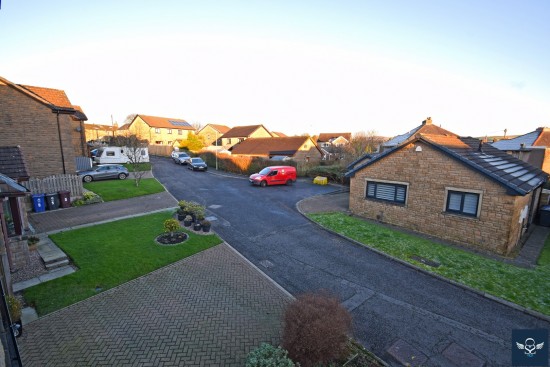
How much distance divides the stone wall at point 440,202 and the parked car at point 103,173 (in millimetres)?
23088

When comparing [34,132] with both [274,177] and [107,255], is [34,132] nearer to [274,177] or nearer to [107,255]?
[107,255]

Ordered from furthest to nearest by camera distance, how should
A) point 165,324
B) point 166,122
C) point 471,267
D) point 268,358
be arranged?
point 166,122, point 471,267, point 165,324, point 268,358

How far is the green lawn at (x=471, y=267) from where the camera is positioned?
818 centimetres

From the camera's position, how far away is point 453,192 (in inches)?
492

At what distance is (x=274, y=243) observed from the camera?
12023 millimetres

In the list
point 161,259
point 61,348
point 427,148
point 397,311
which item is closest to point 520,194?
point 427,148

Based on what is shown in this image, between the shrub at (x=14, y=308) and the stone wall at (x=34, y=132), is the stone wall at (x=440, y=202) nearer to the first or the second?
the shrub at (x=14, y=308)

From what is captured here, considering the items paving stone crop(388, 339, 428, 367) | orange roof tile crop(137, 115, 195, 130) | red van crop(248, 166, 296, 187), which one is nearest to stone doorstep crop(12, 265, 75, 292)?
paving stone crop(388, 339, 428, 367)

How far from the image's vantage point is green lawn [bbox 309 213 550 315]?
818 cm

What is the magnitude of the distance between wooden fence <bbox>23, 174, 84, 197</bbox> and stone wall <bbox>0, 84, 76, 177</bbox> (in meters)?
1.30

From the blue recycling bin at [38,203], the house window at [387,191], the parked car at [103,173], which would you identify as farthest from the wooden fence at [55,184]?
the house window at [387,191]

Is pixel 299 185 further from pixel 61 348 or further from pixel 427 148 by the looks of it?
pixel 61 348

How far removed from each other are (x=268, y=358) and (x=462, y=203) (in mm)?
11838

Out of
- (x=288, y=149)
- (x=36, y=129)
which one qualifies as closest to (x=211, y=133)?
(x=288, y=149)
